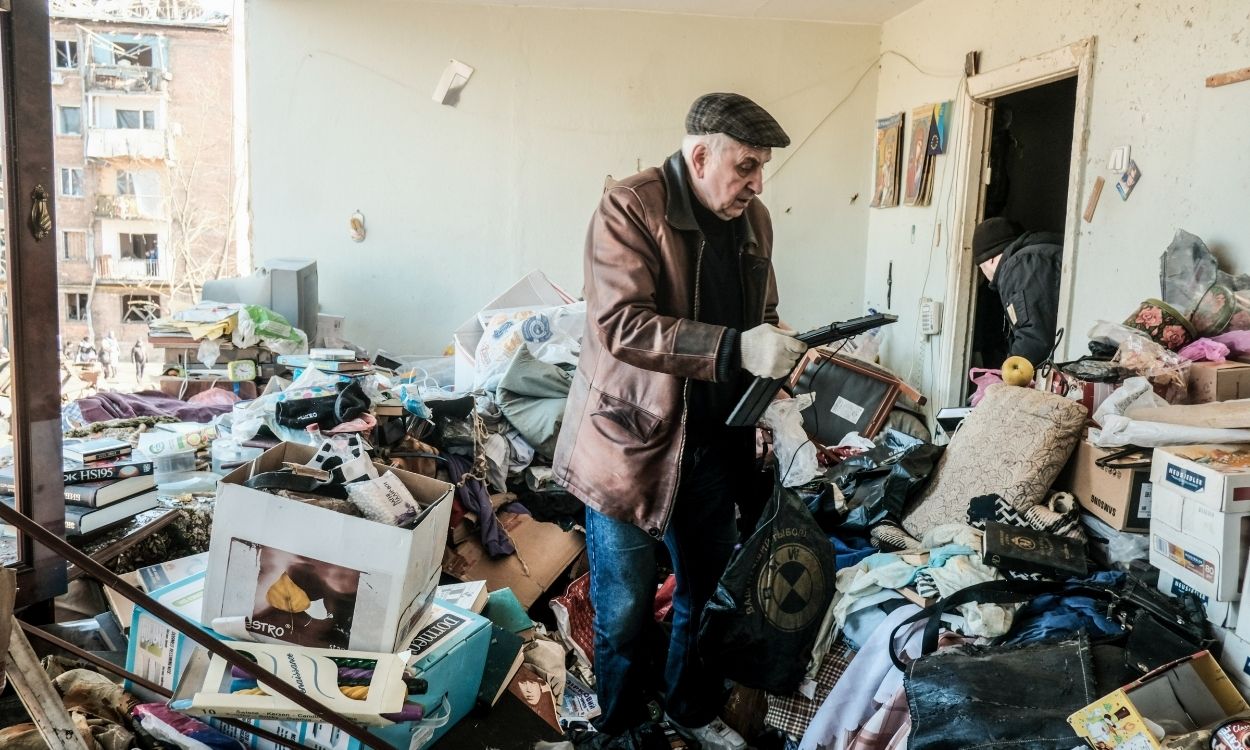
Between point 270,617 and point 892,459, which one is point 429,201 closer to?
point 892,459

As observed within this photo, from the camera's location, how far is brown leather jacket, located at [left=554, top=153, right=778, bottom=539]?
5.40ft

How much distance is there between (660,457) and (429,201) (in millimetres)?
3896

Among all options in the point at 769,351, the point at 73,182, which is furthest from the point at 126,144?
the point at 769,351

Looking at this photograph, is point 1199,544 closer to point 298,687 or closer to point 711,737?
point 711,737

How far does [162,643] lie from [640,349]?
0.96 metres

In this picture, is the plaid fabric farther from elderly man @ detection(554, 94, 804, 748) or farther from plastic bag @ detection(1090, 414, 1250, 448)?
plastic bag @ detection(1090, 414, 1250, 448)

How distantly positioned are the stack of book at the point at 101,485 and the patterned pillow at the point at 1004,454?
202cm

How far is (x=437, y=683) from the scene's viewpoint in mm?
1517

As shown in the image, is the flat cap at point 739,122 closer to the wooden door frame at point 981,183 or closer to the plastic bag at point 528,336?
the plastic bag at point 528,336

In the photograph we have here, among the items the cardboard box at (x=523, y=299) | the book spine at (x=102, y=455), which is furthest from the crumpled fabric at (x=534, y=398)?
the book spine at (x=102, y=455)

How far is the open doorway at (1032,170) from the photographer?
188 inches

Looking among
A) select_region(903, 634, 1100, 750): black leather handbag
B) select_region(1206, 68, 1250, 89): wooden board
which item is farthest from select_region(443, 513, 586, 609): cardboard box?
select_region(1206, 68, 1250, 89): wooden board

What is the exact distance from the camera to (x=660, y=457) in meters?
1.74

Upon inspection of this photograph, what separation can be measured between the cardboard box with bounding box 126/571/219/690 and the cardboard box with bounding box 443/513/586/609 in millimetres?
1169
